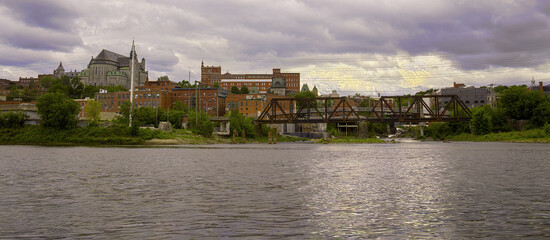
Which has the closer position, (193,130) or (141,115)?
(193,130)

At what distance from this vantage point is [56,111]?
100812 millimetres

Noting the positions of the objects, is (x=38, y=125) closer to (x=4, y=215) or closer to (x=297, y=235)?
(x=4, y=215)

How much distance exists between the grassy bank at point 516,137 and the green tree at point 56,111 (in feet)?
336

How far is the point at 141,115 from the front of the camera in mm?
132375

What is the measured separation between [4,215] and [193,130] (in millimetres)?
106559

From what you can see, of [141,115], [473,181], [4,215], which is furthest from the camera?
[141,115]

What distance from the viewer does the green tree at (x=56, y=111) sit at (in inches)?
3969

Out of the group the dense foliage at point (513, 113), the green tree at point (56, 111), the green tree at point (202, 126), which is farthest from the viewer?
the green tree at point (202, 126)

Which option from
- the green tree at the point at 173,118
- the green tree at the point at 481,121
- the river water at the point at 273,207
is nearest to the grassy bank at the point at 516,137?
the green tree at the point at 481,121

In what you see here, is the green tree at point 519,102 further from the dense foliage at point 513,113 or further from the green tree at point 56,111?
the green tree at point 56,111

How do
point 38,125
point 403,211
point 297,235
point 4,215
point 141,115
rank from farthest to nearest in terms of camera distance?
point 141,115 < point 38,125 < point 403,211 < point 4,215 < point 297,235

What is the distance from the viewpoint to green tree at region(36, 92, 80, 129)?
101 m

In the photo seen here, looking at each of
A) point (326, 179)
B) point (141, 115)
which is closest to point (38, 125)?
point (141, 115)

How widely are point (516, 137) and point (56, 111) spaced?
108325 millimetres
